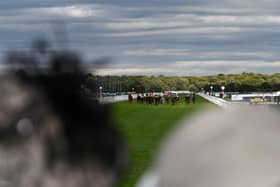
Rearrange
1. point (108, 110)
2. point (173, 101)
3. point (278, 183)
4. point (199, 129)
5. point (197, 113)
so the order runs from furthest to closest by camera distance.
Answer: point (173, 101) → point (108, 110) → point (197, 113) → point (199, 129) → point (278, 183)

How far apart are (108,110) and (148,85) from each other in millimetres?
121540

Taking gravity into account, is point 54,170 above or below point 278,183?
below

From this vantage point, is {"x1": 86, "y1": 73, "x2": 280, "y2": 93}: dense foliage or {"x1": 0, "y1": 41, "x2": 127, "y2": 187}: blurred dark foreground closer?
{"x1": 0, "y1": 41, "x2": 127, "y2": 187}: blurred dark foreground

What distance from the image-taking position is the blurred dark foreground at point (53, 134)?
1483 mm

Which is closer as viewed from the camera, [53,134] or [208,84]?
[53,134]

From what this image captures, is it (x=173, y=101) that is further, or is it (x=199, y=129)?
(x=173, y=101)

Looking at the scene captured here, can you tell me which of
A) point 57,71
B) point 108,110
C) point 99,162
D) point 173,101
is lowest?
point 173,101

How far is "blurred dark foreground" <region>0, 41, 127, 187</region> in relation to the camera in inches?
58.4

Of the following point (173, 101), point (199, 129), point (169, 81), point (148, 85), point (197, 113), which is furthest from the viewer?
point (169, 81)

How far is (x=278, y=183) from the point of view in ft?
2.40

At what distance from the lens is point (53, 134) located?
151cm

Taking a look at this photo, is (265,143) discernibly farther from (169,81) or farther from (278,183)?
(169,81)

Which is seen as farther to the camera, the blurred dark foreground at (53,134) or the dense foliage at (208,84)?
the dense foliage at (208,84)

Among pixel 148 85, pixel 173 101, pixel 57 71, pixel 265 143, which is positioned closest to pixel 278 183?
pixel 265 143
